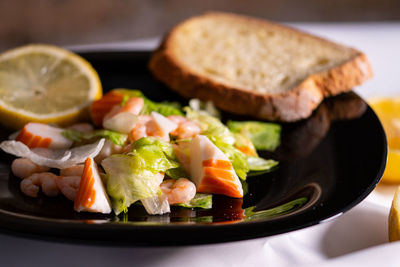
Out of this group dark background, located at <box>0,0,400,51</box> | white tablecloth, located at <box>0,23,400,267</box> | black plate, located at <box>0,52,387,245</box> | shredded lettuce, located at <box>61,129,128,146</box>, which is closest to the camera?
black plate, located at <box>0,52,387,245</box>

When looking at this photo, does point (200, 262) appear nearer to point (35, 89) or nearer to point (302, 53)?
point (35, 89)

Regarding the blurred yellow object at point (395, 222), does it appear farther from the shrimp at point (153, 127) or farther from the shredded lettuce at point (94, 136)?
the shredded lettuce at point (94, 136)

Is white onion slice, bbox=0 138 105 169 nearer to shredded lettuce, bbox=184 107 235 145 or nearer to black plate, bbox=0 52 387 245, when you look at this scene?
black plate, bbox=0 52 387 245

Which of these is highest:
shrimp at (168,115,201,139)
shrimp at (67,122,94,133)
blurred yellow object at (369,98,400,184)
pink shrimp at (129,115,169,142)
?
pink shrimp at (129,115,169,142)

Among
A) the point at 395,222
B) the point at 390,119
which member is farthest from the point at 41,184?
the point at 390,119

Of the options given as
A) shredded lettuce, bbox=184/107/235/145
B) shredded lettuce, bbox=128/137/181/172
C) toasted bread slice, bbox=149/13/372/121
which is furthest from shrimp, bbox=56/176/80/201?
toasted bread slice, bbox=149/13/372/121

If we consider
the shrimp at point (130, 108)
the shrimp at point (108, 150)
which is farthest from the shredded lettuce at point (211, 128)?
the shrimp at point (108, 150)

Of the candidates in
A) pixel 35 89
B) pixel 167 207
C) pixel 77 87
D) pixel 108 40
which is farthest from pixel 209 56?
pixel 108 40

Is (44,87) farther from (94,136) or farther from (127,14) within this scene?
(127,14)

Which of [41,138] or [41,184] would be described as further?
[41,138]
